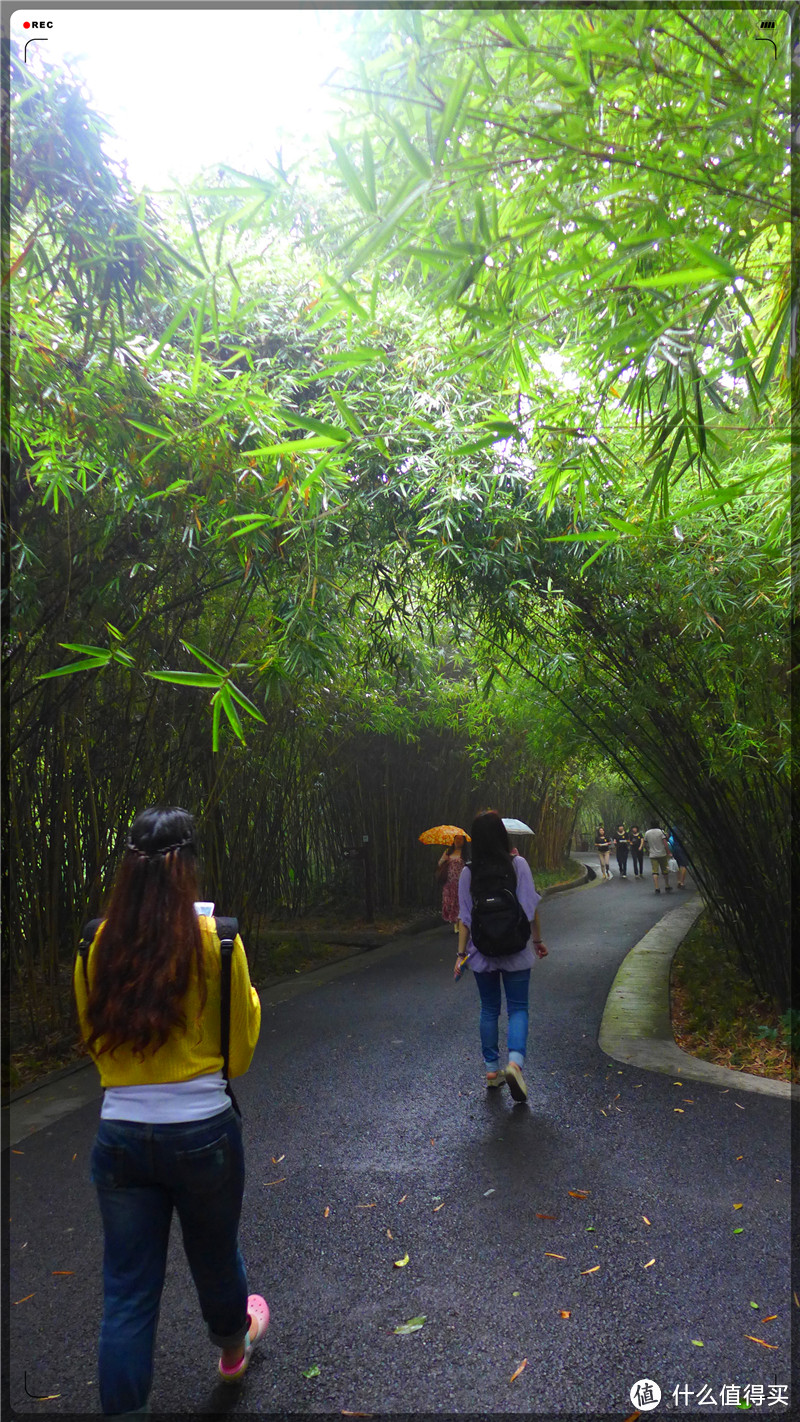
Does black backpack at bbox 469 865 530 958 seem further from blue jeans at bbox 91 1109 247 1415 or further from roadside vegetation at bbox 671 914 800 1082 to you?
blue jeans at bbox 91 1109 247 1415

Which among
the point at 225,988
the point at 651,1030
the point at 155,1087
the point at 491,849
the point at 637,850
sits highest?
the point at 491,849

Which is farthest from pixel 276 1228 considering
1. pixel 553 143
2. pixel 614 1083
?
pixel 553 143

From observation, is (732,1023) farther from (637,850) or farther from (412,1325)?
(637,850)

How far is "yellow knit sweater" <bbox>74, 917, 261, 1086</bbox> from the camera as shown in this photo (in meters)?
1.53

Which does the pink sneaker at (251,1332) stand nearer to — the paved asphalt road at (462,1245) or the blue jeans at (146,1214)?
the paved asphalt road at (462,1245)

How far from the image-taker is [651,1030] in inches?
177

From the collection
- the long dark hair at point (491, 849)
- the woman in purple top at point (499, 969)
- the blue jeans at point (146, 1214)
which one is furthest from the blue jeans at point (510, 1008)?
the blue jeans at point (146, 1214)

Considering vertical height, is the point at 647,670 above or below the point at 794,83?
below

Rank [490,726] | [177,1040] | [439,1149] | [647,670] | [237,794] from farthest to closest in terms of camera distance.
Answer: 1. [490,726]
2. [237,794]
3. [647,670]
4. [439,1149]
5. [177,1040]

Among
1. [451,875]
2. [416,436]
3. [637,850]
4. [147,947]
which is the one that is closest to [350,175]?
[147,947]

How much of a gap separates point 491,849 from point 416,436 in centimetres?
183

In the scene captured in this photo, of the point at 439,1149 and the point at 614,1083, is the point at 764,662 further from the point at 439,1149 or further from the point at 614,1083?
the point at 439,1149

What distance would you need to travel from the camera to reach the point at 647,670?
163 inches

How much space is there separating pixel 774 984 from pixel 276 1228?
3154 millimetres
